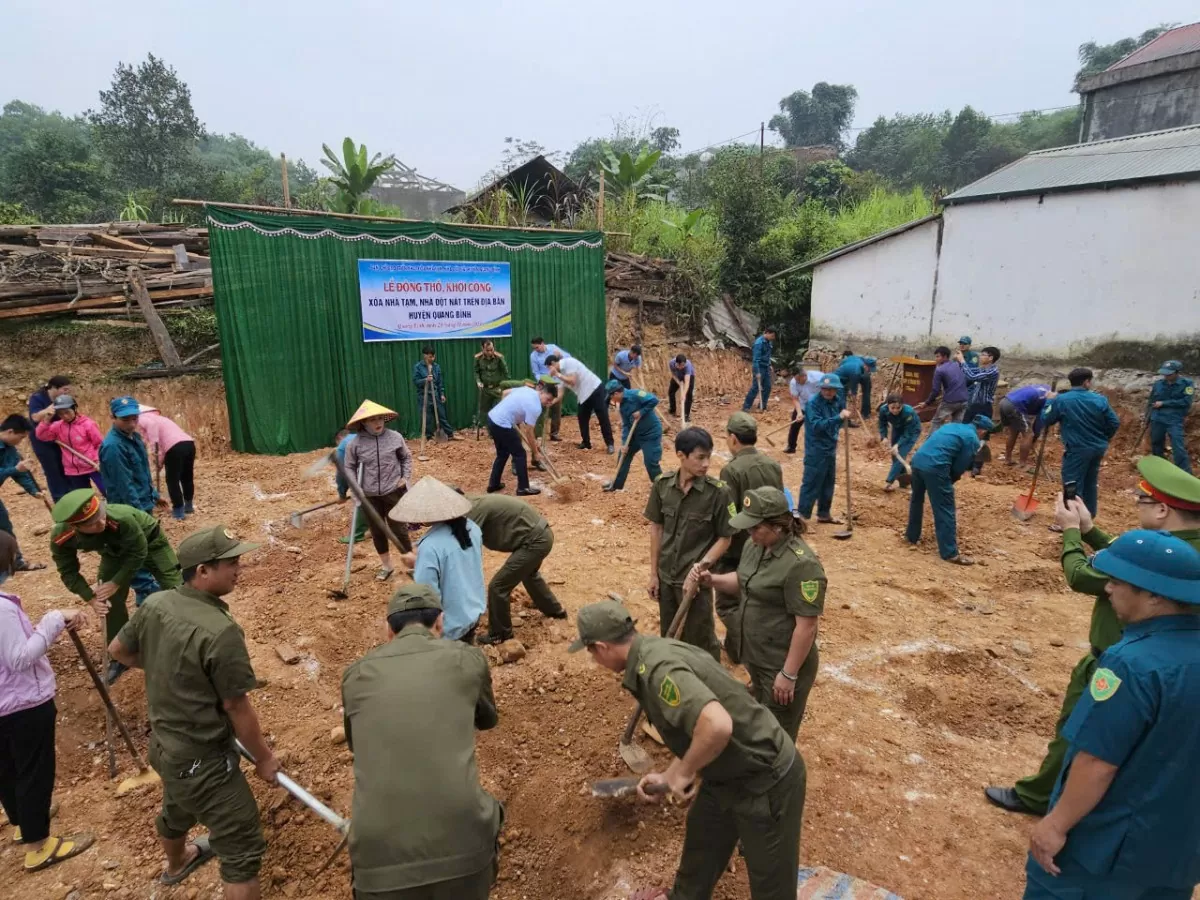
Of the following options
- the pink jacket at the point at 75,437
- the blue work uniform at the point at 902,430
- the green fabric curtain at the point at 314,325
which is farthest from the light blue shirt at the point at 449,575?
the green fabric curtain at the point at 314,325

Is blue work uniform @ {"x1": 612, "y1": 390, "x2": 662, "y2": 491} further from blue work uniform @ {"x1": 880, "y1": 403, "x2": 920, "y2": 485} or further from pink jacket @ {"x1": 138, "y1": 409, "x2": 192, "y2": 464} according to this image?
pink jacket @ {"x1": 138, "y1": 409, "x2": 192, "y2": 464}

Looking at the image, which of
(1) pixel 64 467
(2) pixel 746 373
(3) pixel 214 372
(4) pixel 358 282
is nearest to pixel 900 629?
(1) pixel 64 467

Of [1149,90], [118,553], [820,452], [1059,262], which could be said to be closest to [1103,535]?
[820,452]

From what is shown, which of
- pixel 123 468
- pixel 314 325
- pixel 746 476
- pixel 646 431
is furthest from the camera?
pixel 314 325

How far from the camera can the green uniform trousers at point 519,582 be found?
4.50 metres

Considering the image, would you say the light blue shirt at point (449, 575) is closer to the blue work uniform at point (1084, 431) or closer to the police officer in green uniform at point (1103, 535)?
the police officer in green uniform at point (1103, 535)

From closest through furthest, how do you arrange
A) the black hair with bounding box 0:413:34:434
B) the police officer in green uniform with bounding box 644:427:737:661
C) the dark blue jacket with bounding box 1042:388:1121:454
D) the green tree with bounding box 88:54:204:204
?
the police officer in green uniform with bounding box 644:427:737:661 < the black hair with bounding box 0:413:34:434 < the dark blue jacket with bounding box 1042:388:1121:454 < the green tree with bounding box 88:54:204:204

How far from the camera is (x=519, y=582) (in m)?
4.69

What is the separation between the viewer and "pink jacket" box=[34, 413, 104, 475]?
6.13 meters

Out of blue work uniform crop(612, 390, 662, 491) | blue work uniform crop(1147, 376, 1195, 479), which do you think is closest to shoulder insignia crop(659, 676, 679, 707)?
blue work uniform crop(612, 390, 662, 491)

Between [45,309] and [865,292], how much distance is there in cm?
1419

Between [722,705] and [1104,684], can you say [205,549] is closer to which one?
[722,705]

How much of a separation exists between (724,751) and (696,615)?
1.77 metres

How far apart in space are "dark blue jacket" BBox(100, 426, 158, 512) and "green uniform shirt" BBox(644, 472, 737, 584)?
4590 millimetres
